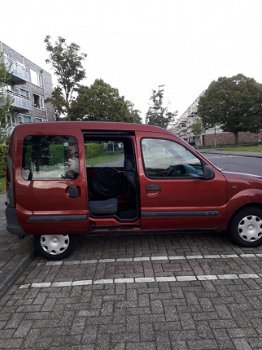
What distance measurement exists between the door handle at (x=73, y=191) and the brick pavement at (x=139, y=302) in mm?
976

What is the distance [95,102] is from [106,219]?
92.6ft

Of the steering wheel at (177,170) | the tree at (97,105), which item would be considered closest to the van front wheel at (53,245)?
the steering wheel at (177,170)

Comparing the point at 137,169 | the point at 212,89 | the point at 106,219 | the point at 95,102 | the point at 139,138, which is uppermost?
the point at 212,89

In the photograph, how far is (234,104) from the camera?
4666 cm

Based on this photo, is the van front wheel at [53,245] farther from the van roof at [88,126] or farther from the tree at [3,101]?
the tree at [3,101]

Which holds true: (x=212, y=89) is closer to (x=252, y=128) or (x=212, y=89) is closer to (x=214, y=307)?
(x=252, y=128)

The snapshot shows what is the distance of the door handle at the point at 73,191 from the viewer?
12.6 feet

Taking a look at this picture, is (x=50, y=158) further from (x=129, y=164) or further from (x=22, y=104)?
(x=22, y=104)

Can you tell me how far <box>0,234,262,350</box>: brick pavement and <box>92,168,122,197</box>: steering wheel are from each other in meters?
0.92

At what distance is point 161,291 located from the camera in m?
3.19

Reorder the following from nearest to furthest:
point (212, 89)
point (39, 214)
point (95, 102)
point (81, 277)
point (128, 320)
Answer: point (128, 320) → point (81, 277) → point (39, 214) → point (95, 102) → point (212, 89)

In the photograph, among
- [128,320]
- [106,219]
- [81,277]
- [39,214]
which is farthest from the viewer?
[106,219]

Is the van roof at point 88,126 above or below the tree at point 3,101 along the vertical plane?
below

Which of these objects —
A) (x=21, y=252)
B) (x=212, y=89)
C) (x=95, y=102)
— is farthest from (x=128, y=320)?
(x=212, y=89)
